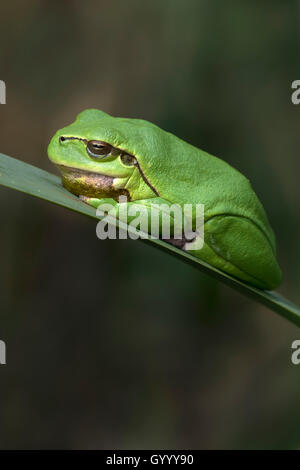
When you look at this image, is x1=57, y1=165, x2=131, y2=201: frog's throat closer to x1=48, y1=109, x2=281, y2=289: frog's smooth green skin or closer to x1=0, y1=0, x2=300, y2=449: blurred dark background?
x1=48, y1=109, x2=281, y2=289: frog's smooth green skin

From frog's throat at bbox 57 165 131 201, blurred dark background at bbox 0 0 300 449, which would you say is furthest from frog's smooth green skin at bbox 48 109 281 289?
blurred dark background at bbox 0 0 300 449

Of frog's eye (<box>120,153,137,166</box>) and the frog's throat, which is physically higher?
frog's eye (<box>120,153,137,166</box>)

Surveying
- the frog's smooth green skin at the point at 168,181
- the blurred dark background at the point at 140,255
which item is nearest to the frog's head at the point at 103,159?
the frog's smooth green skin at the point at 168,181

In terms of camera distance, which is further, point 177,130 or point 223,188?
point 177,130

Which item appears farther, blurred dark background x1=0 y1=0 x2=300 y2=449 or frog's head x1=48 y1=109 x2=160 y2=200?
blurred dark background x1=0 y1=0 x2=300 y2=449

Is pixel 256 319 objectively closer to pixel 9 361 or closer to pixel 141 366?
pixel 141 366

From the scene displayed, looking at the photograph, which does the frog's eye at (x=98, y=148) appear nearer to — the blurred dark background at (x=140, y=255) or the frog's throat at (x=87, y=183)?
the frog's throat at (x=87, y=183)

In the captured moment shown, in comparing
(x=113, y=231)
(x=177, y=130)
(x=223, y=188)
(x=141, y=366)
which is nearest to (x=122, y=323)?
(x=141, y=366)
